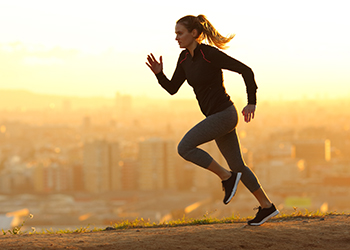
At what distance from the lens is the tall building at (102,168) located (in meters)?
66.1

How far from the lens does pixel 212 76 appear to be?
15.0 ft

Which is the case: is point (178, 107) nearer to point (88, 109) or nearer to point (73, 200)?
point (88, 109)

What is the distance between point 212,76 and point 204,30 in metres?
0.41

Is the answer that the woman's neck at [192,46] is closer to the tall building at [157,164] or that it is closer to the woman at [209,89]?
the woman at [209,89]

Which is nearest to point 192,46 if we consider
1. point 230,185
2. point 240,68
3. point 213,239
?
point 240,68

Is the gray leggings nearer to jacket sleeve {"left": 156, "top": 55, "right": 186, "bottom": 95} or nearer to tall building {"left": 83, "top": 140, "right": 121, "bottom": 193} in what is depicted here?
jacket sleeve {"left": 156, "top": 55, "right": 186, "bottom": 95}

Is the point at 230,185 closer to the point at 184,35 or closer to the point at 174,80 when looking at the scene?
the point at 174,80

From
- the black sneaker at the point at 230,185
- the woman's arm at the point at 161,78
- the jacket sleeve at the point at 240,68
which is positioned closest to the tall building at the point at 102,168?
the woman's arm at the point at 161,78

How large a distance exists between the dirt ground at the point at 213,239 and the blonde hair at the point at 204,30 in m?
1.58

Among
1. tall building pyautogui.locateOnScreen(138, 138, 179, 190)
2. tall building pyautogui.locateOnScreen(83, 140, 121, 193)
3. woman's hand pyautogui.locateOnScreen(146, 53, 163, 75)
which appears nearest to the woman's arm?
woman's hand pyautogui.locateOnScreen(146, 53, 163, 75)

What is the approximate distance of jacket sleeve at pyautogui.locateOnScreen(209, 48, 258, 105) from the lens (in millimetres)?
4559

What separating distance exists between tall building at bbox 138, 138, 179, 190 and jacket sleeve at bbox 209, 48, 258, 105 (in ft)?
189

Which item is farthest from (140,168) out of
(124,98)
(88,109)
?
(88,109)

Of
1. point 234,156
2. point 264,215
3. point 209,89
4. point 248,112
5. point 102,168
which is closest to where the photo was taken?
point 248,112
